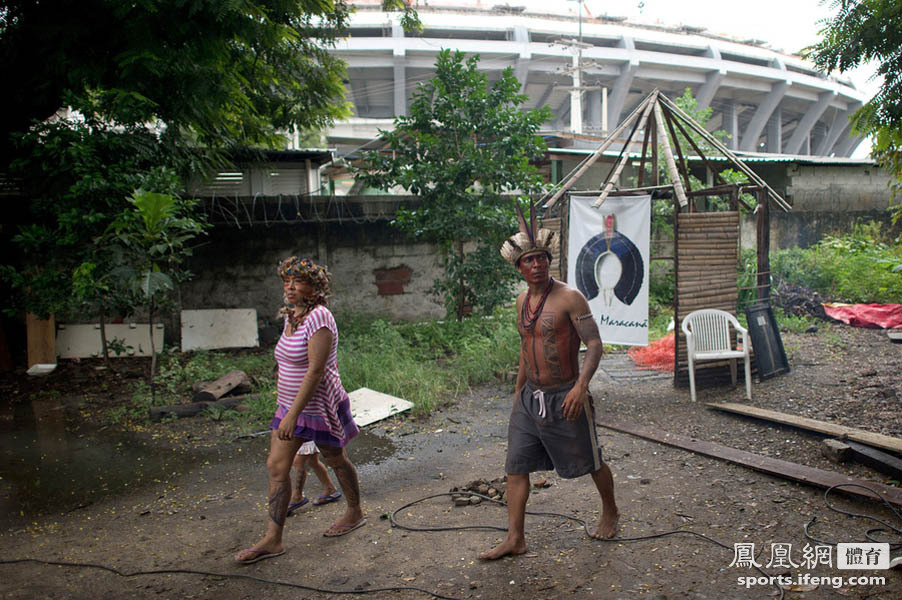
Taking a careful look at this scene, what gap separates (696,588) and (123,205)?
762cm

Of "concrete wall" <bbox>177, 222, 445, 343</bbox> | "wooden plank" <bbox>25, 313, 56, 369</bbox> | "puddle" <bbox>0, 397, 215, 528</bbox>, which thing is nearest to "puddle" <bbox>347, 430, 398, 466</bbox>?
"puddle" <bbox>0, 397, 215, 528</bbox>

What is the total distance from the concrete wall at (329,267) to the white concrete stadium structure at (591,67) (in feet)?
67.2

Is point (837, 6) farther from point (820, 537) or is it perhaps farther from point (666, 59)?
point (666, 59)

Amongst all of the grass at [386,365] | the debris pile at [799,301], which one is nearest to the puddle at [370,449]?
the grass at [386,365]

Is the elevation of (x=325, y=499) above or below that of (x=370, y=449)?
above

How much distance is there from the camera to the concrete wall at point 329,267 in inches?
453

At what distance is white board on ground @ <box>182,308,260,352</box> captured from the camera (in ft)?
35.8

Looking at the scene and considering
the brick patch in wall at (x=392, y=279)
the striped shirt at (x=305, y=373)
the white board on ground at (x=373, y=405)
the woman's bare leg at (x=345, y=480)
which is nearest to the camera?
the striped shirt at (x=305, y=373)

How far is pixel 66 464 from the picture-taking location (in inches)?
227

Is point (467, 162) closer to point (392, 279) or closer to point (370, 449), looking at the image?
point (392, 279)

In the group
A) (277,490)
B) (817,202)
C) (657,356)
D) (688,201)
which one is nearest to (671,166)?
(688,201)

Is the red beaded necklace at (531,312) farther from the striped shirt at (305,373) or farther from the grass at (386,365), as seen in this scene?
the grass at (386,365)

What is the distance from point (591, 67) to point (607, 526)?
31.8m

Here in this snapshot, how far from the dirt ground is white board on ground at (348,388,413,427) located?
128 mm
